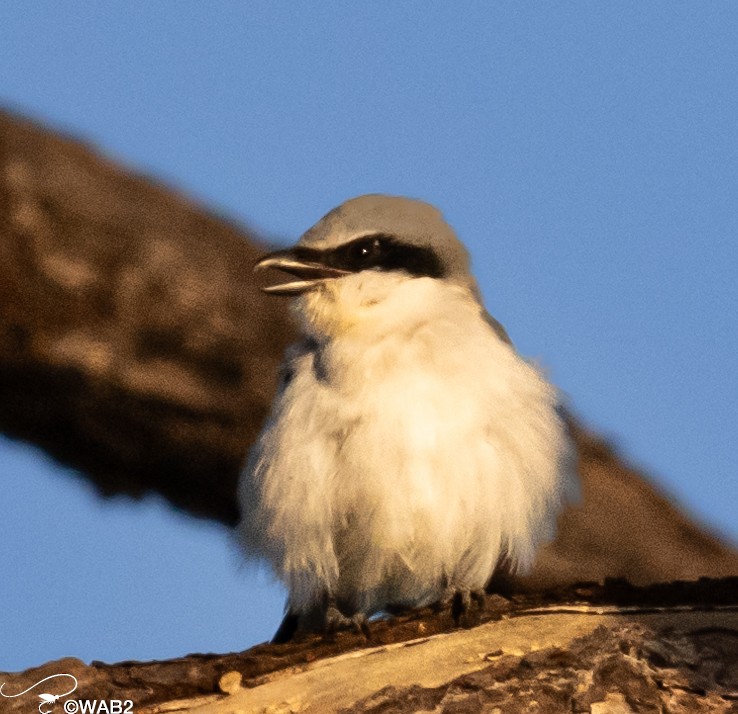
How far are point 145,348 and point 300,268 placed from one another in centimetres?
91

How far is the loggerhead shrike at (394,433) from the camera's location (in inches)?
165

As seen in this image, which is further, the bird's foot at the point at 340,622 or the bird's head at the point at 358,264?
the bird's head at the point at 358,264

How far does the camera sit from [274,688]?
11.0 ft

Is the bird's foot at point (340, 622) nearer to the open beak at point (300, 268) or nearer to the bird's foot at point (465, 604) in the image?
the bird's foot at point (465, 604)

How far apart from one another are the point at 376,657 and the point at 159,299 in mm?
2008

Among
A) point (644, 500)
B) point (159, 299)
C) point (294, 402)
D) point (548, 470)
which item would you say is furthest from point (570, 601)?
point (159, 299)

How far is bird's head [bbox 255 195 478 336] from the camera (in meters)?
4.42

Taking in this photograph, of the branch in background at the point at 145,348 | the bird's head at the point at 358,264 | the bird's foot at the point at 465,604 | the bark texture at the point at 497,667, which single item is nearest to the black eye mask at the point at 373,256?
the bird's head at the point at 358,264

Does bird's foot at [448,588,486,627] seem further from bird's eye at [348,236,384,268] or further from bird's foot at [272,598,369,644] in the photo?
bird's eye at [348,236,384,268]

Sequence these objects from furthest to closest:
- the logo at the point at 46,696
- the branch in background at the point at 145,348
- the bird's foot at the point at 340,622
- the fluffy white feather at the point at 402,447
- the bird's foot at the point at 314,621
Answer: the branch in background at the point at 145,348
the bird's foot at the point at 314,621
the fluffy white feather at the point at 402,447
the bird's foot at the point at 340,622
the logo at the point at 46,696

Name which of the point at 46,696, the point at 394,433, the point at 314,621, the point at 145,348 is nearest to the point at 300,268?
the point at 394,433

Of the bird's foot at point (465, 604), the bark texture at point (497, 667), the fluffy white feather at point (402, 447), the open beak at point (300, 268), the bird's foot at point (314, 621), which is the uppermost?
the open beak at point (300, 268)

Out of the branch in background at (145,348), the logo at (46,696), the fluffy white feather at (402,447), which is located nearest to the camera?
the logo at (46,696)

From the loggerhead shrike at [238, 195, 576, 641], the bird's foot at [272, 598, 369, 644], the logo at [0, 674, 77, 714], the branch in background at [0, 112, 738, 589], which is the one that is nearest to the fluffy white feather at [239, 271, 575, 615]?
the loggerhead shrike at [238, 195, 576, 641]
